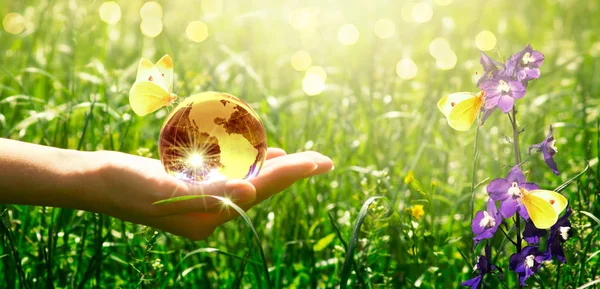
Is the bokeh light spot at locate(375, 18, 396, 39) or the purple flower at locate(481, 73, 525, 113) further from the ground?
the bokeh light spot at locate(375, 18, 396, 39)

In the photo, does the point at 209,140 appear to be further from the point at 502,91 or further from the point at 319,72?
the point at 319,72

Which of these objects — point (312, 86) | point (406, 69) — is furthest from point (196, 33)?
point (406, 69)

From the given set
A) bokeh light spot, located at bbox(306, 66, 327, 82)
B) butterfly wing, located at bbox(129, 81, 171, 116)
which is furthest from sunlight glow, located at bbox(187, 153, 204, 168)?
bokeh light spot, located at bbox(306, 66, 327, 82)

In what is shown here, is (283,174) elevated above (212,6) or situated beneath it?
situated beneath

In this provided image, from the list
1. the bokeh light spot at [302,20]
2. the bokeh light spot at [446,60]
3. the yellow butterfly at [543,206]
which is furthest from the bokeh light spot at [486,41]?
the yellow butterfly at [543,206]

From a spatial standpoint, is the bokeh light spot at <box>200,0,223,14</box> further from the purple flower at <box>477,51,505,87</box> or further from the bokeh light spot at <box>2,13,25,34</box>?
the purple flower at <box>477,51,505,87</box>

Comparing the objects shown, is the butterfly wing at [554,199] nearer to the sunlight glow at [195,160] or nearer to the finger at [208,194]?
the finger at [208,194]

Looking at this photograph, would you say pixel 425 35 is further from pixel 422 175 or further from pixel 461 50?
pixel 422 175
